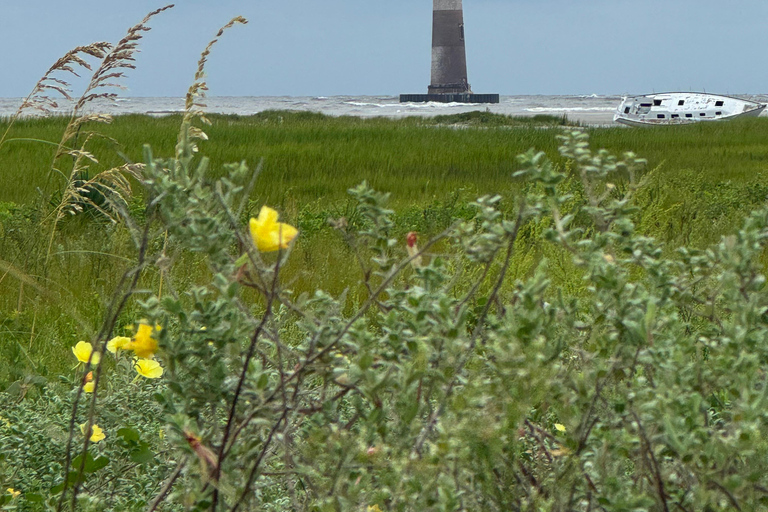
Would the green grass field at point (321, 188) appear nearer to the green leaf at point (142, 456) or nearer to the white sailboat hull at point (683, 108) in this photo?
the green leaf at point (142, 456)

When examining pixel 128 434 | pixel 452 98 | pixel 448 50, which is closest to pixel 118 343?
pixel 128 434

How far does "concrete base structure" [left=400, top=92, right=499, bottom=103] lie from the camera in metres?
52.9

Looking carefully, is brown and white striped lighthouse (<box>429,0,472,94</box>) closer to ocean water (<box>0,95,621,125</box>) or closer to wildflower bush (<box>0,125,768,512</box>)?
ocean water (<box>0,95,621,125</box>)

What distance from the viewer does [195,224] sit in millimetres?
1064

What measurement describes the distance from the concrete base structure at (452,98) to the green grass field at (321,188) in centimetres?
3175

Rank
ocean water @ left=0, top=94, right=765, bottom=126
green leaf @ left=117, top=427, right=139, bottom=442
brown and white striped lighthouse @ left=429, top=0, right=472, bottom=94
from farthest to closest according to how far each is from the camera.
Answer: brown and white striped lighthouse @ left=429, top=0, right=472, bottom=94 → ocean water @ left=0, top=94, right=765, bottom=126 → green leaf @ left=117, top=427, right=139, bottom=442

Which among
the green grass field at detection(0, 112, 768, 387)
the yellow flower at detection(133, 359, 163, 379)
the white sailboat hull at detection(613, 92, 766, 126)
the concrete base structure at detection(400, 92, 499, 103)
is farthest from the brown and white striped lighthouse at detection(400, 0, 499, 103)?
the yellow flower at detection(133, 359, 163, 379)

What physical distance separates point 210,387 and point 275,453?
2.00 ft

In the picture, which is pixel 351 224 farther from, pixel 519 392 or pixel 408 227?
pixel 519 392

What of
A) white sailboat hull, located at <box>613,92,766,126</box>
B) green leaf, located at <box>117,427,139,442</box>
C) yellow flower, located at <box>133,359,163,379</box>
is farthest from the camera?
white sailboat hull, located at <box>613,92,766,126</box>

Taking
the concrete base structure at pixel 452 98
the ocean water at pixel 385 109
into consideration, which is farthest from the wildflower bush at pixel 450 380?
the concrete base structure at pixel 452 98

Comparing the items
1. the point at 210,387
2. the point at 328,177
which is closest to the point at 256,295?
the point at 210,387

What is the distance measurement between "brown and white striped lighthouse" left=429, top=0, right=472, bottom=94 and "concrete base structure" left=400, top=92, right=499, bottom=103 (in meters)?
0.39

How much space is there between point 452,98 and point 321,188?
1751 inches
